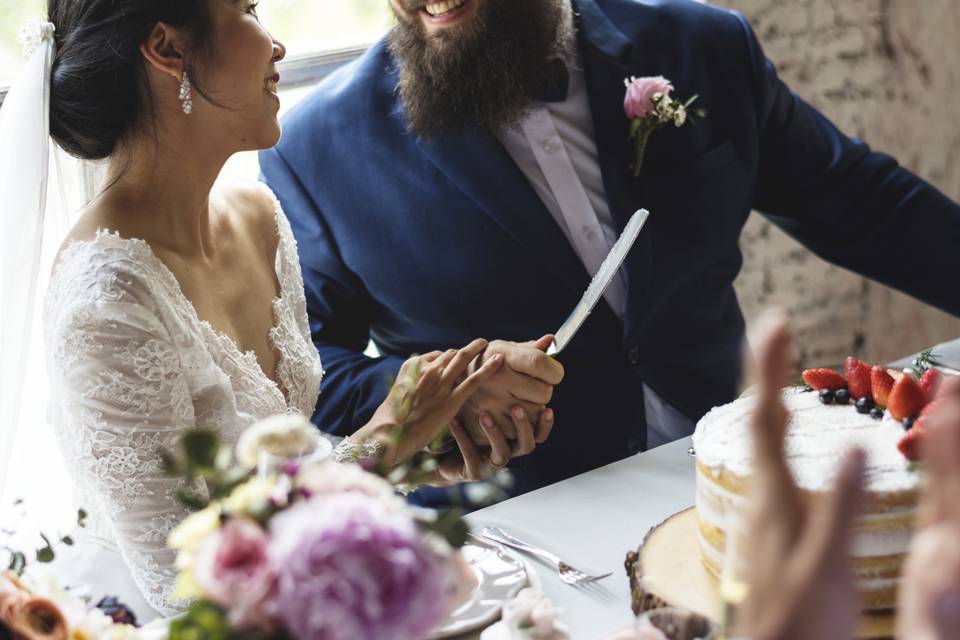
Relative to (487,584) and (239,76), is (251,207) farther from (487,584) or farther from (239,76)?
(487,584)

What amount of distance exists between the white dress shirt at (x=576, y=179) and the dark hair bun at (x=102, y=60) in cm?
82

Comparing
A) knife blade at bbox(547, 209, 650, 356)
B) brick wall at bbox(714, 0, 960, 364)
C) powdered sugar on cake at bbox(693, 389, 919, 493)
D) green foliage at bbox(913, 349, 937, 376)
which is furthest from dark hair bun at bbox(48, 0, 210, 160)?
brick wall at bbox(714, 0, 960, 364)

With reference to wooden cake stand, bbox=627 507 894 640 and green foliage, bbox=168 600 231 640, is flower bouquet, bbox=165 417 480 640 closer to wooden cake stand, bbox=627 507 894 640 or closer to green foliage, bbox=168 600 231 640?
green foliage, bbox=168 600 231 640

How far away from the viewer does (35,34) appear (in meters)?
1.69

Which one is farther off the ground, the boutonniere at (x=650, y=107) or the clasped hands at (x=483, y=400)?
the boutonniere at (x=650, y=107)

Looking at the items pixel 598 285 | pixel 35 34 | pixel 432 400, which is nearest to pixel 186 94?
pixel 35 34

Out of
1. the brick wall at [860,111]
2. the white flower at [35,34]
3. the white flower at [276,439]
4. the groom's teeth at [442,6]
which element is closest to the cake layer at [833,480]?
the white flower at [276,439]

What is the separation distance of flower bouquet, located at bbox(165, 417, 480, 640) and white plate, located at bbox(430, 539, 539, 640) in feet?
1.46

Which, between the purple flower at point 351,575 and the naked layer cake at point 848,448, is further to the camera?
the naked layer cake at point 848,448

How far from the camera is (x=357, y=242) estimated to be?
231 cm

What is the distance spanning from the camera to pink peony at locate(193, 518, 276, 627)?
71cm

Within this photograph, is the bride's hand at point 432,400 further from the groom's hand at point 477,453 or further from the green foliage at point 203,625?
the green foliage at point 203,625

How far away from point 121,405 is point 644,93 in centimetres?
123

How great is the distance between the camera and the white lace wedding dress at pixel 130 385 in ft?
5.11
